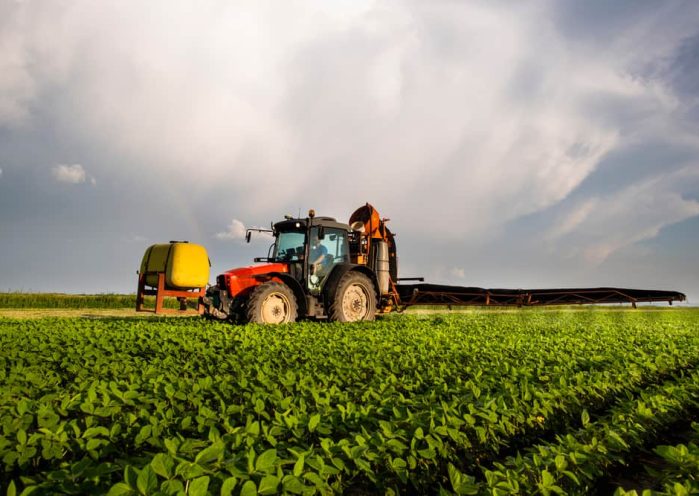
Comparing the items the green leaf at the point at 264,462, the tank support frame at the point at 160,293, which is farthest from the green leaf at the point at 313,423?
the tank support frame at the point at 160,293

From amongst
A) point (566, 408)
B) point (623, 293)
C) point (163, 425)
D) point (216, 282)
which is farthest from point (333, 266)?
point (623, 293)

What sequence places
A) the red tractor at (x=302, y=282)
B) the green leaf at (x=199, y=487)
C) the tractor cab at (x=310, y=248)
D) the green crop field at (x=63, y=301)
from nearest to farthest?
the green leaf at (x=199, y=487) → the red tractor at (x=302, y=282) → the tractor cab at (x=310, y=248) → the green crop field at (x=63, y=301)

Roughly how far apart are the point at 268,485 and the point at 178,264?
44.5 feet

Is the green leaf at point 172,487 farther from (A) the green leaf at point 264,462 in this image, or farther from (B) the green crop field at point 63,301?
(B) the green crop field at point 63,301

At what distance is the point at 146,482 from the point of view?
6.84 feet

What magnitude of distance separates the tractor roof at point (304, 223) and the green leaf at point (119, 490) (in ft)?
30.3

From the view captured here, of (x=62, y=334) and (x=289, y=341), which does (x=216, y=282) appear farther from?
(x=289, y=341)

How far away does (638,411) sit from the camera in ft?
13.6

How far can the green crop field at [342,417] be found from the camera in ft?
8.38

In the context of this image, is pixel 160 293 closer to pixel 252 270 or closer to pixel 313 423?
pixel 252 270

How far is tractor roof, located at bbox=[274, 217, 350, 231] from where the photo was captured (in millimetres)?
11258

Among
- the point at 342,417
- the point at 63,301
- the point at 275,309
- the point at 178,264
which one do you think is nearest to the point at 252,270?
the point at 275,309

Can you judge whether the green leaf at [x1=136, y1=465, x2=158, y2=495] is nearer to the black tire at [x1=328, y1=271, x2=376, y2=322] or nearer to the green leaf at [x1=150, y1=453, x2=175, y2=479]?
the green leaf at [x1=150, y1=453, x2=175, y2=479]

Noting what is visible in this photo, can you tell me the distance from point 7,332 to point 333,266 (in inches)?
269
